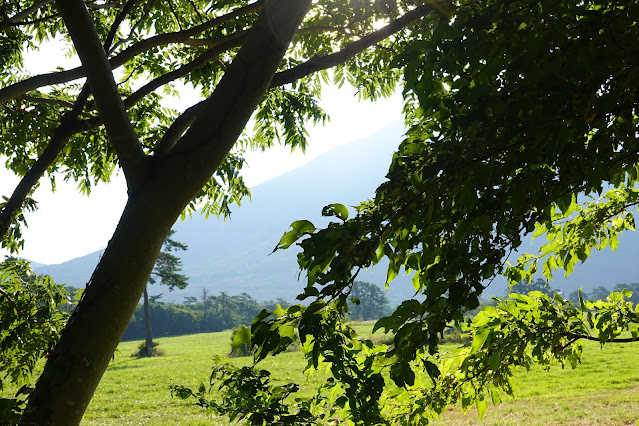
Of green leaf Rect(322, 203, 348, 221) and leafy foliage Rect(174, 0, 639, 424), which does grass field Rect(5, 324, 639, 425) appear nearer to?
leafy foliage Rect(174, 0, 639, 424)

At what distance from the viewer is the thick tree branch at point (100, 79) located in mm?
2104

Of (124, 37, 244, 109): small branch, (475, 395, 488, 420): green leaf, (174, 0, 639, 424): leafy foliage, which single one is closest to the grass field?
(475, 395, 488, 420): green leaf

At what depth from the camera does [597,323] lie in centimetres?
308

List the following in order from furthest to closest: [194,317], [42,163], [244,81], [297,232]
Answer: [194,317] < [42,163] < [244,81] < [297,232]

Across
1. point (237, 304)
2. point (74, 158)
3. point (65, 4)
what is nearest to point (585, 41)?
point (65, 4)

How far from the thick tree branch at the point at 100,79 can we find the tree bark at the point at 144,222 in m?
0.10

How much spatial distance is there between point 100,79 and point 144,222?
0.69 metres

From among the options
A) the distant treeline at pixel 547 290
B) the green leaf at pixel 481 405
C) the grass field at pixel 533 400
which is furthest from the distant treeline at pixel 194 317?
the green leaf at pixel 481 405

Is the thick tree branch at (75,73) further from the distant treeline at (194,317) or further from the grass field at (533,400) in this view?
the distant treeline at (194,317)

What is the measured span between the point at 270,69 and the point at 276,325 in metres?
1.17

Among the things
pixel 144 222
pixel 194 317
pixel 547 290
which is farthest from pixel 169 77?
pixel 194 317

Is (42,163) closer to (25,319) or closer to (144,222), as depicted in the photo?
(25,319)

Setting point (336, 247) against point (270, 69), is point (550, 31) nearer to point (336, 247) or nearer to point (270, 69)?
point (336, 247)

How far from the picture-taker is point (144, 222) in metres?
1.95
